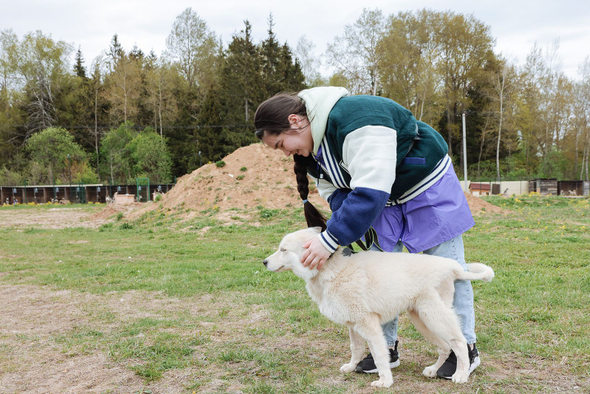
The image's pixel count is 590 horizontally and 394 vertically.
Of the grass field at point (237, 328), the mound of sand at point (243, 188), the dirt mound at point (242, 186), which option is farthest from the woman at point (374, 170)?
the dirt mound at point (242, 186)

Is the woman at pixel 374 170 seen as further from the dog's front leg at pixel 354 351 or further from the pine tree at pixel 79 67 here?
the pine tree at pixel 79 67

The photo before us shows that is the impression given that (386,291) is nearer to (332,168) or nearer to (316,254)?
(316,254)

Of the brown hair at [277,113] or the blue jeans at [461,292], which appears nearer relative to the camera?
the brown hair at [277,113]

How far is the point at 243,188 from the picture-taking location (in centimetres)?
1898

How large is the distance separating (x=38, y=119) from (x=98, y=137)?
6954 millimetres

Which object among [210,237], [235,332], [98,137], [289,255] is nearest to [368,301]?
[289,255]

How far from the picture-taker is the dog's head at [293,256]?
10.3 feet

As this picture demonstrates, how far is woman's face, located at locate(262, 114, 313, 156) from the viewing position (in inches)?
117

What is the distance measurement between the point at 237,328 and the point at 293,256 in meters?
1.82

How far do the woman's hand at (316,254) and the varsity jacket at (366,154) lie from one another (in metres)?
0.04

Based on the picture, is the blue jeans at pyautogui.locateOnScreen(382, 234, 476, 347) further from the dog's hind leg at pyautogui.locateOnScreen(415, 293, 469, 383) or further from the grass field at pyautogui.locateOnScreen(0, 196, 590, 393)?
the grass field at pyautogui.locateOnScreen(0, 196, 590, 393)

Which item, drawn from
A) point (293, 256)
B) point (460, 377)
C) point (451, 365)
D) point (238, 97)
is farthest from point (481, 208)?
point (238, 97)

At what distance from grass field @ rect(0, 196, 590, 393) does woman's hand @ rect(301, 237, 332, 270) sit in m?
0.85

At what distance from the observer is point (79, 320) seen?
5.14 metres
